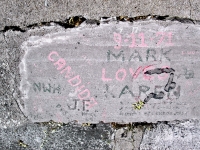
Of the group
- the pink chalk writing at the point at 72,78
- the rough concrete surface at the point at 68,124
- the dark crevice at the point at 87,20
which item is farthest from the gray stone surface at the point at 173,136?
the dark crevice at the point at 87,20

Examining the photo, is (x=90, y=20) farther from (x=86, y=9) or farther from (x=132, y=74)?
(x=132, y=74)

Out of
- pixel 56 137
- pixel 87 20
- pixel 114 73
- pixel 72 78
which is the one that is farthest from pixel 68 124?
pixel 87 20

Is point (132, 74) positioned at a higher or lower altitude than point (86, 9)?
lower

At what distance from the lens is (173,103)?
1643mm

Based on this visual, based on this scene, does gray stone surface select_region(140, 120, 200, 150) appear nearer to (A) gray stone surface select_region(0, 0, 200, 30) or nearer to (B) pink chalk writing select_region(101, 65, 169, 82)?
(B) pink chalk writing select_region(101, 65, 169, 82)

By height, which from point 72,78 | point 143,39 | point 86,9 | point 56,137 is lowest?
point 56,137

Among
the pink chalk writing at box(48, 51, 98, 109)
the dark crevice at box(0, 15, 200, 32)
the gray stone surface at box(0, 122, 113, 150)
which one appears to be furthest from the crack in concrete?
the gray stone surface at box(0, 122, 113, 150)

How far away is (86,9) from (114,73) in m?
0.36

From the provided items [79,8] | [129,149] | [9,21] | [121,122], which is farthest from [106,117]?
[9,21]

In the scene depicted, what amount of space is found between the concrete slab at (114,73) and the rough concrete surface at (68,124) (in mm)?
52

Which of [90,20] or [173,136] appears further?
[173,136]

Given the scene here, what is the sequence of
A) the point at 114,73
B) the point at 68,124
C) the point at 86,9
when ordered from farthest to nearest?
the point at 68,124
the point at 114,73
the point at 86,9

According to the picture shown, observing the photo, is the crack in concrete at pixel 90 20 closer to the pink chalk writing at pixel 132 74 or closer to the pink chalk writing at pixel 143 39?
the pink chalk writing at pixel 143 39

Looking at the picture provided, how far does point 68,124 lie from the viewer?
1.71 meters
